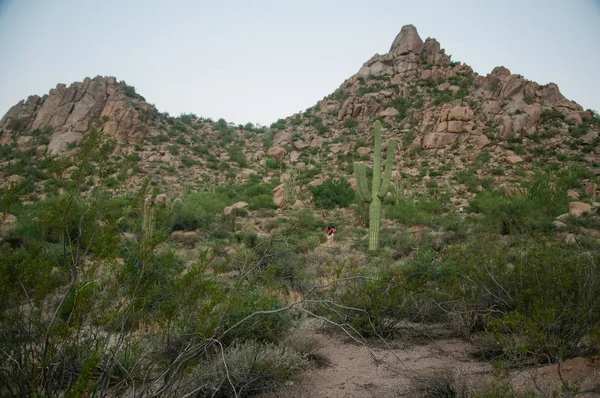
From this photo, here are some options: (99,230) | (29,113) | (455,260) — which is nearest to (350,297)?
(455,260)

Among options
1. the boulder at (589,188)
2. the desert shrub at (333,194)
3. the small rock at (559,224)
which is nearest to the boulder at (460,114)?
the boulder at (589,188)

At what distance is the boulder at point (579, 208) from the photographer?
58.6 ft

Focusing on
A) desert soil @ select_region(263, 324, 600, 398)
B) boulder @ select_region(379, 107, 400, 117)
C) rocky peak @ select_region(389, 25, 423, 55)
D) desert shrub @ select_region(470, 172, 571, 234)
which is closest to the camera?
desert soil @ select_region(263, 324, 600, 398)

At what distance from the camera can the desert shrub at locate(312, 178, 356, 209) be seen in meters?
26.0

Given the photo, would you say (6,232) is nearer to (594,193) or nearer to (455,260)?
(455,260)

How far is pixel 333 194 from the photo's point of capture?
87.5 feet

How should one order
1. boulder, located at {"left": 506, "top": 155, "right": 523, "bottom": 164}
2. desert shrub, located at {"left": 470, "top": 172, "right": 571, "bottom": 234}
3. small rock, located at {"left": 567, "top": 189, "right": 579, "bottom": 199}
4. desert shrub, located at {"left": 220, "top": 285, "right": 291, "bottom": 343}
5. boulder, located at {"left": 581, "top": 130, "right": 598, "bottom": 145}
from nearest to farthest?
desert shrub, located at {"left": 220, "top": 285, "right": 291, "bottom": 343} < desert shrub, located at {"left": 470, "top": 172, "right": 571, "bottom": 234} < small rock, located at {"left": 567, "top": 189, "right": 579, "bottom": 199} < boulder, located at {"left": 506, "top": 155, "right": 523, "bottom": 164} < boulder, located at {"left": 581, "top": 130, "right": 598, "bottom": 145}

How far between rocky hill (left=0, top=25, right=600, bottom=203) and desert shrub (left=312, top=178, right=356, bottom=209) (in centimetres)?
275

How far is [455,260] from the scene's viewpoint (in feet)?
22.2

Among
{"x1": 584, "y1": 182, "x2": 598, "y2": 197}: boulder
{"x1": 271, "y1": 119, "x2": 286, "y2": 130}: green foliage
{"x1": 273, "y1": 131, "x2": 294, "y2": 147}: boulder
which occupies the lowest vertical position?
{"x1": 584, "y1": 182, "x2": 598, "y2": 197}: boulder

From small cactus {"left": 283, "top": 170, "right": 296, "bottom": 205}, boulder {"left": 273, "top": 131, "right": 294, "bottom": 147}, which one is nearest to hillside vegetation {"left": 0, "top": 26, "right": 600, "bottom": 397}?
small cactus {"left": 283, "top": 170, "right": 296, "bottom": 205}

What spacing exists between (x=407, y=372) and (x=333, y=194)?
73.2ft

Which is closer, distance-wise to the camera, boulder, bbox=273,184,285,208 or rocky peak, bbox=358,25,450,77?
boulder, bbox=273,184,285,208

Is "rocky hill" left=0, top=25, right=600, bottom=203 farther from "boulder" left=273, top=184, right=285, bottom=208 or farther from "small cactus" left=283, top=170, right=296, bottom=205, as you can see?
"boulder" left=273, top=184, right=285, bottom=208
